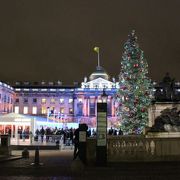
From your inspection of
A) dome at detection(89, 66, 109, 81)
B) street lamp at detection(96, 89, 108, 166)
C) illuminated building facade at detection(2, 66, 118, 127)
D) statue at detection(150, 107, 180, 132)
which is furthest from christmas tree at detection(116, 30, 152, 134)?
dome at detection(89, 66, 109, 81)

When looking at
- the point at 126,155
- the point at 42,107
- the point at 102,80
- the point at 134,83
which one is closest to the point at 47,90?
the point at 42,107

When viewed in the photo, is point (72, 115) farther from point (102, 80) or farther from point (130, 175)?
point (130, 175)

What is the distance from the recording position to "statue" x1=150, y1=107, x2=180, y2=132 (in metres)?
27.1

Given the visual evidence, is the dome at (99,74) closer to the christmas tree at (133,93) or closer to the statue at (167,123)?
the christmas tree at (133,93)

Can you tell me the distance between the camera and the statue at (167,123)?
1067 inches

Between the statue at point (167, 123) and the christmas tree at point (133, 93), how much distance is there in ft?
88.3

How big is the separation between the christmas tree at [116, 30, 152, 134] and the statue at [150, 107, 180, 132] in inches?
1060

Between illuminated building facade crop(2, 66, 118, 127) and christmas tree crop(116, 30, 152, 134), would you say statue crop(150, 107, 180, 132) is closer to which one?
christmas tree crop(116, 30, 152, 134)

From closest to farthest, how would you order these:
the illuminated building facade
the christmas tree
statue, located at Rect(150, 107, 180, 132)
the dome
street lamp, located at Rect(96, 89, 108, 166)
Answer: street lamp, located at Rect(96, 89, 108, 166) < statue, located at Rect(150, 107, 180, 132) < the christmas tree < the illuminated building facade < the dome

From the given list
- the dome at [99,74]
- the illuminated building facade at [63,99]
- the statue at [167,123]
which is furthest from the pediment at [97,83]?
the statue at [167,123]

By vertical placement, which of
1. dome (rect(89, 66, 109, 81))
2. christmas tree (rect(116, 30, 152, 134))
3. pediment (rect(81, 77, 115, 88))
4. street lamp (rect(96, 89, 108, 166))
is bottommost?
street lamp (rect(96, 89, 108, 166))

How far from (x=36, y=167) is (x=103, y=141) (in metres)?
3.64

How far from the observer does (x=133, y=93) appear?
57719 mm

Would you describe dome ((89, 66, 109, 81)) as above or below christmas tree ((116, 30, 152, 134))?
above
